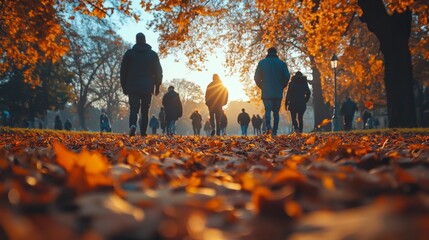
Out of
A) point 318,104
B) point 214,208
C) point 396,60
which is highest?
point 396,60

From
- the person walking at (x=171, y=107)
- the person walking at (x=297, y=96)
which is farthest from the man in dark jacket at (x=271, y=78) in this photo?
the person walking at (x=171, y=107)

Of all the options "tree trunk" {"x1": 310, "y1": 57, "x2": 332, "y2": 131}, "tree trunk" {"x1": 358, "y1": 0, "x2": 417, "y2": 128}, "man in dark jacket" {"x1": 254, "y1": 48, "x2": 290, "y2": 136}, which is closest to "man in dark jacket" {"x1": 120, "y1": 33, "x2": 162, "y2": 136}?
"man in dark jacket" {"x1": 254, "y1": 48, "x2": 290, "y2": 136}

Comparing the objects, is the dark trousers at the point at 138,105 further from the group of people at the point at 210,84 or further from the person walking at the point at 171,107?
the person walking at the point at 171,107

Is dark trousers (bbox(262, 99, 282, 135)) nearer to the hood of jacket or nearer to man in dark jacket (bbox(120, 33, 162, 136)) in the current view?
man in dark jacket (bbox(120, 33, 162, 136))

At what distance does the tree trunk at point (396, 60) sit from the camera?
11.0 meters

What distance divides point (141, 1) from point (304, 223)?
9.06 metres

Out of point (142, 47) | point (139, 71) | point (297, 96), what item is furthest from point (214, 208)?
point (297, 96)

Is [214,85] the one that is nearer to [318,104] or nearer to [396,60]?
[396,60]

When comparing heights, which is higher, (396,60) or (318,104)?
(396,60)

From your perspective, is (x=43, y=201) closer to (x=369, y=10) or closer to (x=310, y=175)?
(x=310, y=175)

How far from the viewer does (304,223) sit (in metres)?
0.98

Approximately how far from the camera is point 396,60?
1111cm

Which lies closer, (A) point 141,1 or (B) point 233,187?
(B) point 233,187

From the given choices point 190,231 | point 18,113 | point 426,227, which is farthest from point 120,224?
point 18,113
